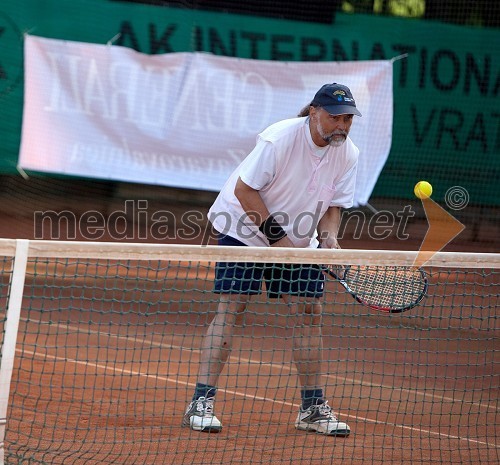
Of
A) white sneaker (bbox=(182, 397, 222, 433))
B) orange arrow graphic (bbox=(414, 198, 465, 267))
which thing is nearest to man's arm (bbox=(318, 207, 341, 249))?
white sneaker (bbox=(182, 397, 222, 433))

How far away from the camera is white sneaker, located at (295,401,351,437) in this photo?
4367 mm

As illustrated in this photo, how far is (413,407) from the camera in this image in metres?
5.05

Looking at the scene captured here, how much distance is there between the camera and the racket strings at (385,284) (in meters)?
4.28

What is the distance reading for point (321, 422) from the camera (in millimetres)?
4383

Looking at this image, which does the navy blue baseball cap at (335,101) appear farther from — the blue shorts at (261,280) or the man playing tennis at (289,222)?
the blue shorts at (261,280)

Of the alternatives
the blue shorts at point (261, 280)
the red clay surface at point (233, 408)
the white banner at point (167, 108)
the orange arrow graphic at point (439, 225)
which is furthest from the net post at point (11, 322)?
the orange arrow graphic at point (439, 225)

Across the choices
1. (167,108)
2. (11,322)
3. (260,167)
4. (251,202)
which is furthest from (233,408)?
(167,108)

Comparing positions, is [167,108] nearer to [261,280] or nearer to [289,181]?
[289,181]

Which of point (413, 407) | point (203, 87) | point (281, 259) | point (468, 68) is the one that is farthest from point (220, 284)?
point (468, 68)

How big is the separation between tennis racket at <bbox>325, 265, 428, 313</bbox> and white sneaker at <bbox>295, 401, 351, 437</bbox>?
1.83 feet

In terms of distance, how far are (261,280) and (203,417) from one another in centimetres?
70

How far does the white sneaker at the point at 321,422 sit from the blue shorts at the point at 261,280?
0.56 metres

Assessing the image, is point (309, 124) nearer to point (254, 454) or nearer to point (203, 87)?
point (254, 454)

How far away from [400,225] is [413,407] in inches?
292
